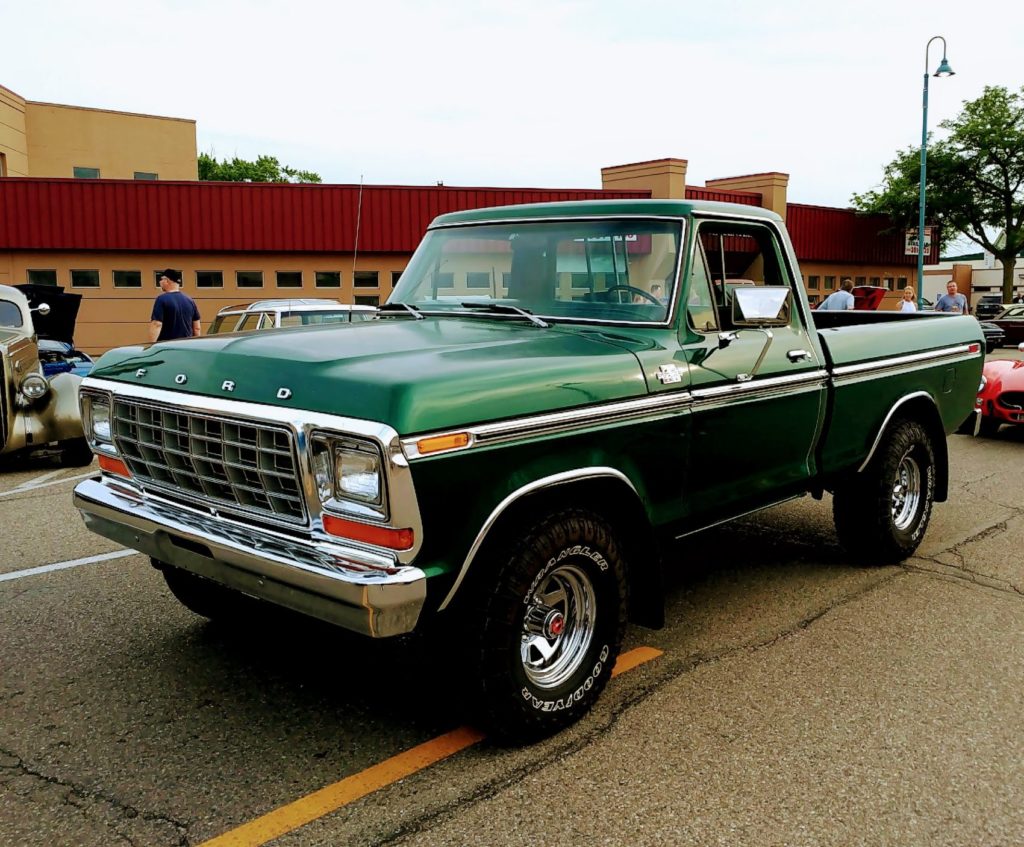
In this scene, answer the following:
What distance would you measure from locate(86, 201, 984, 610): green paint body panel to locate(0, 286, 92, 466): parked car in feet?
18.4

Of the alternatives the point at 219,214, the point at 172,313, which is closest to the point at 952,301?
the point at 172,313

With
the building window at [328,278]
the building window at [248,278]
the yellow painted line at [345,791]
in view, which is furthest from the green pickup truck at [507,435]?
the building window at [248,278]

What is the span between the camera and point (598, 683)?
3.56 meters

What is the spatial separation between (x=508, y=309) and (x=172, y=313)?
7.89m

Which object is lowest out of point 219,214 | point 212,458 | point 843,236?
point 212,458

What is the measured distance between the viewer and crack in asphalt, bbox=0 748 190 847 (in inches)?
112

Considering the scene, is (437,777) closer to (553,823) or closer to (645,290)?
(553,823)

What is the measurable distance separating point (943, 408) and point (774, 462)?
1951 mm

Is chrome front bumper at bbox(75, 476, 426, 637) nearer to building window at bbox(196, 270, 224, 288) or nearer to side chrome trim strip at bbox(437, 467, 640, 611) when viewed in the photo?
side chrome trim strip at bbox(437, 467, 640, 611)

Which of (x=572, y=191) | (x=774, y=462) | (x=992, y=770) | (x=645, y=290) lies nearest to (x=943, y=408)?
(x=774, y=462)

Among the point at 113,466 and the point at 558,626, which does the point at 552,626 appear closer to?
the point at 558,626

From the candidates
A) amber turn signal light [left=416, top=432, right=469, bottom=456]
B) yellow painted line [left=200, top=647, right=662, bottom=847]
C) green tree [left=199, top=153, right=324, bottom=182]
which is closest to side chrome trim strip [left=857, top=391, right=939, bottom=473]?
yellow painted line [left=200, top=647, right=662, bottom=847]

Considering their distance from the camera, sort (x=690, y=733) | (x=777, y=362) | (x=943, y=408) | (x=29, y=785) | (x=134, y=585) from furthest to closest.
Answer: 1. (x=943, y=408)
2. (x=134, y=585)
3. (x=777, y=362)
4. (x=690, y=733)
5. (x=29, y=785)

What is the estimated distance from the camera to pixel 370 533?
291 centimetres
